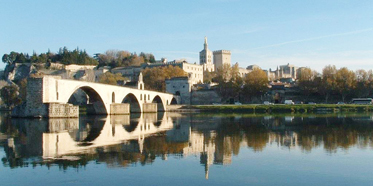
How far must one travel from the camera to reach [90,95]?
5041 centimetres

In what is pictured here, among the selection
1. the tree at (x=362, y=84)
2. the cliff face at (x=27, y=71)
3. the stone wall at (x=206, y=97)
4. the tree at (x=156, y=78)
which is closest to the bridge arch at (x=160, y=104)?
the stone wall at (x=206, y=97)

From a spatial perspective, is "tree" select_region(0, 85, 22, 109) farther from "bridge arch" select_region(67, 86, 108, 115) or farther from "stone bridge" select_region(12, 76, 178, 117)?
"stone bridge" select_region(12, 76, 178, 117)

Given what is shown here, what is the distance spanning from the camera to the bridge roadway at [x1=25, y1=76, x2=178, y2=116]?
38188 mm

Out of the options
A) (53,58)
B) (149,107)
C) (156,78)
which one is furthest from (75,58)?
Answer: (149,107)

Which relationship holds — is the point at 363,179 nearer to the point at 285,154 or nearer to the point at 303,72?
the point at 285,154

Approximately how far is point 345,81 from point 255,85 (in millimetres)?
17021

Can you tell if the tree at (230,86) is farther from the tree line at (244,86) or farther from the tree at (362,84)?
the tree at (362,84)

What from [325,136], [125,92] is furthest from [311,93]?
[325,136]

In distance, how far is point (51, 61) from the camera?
121062mm

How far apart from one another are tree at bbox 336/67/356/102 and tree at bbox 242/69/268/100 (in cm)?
1406

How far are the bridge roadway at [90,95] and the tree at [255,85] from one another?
16641 millimetres

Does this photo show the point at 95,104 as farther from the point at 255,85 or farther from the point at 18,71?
the point at 18,71

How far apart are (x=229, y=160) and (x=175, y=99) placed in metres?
70.1

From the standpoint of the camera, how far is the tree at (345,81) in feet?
242
